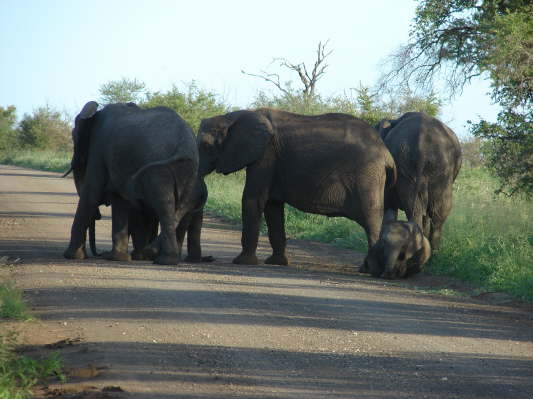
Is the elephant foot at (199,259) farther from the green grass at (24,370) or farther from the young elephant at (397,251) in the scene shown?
the green grass at (24,370)

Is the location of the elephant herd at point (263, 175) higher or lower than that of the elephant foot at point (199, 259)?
higher

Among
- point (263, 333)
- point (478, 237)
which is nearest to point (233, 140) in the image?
point (478, 237)

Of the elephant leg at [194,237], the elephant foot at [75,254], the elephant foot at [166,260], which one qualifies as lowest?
the elephant foot at [75,254]

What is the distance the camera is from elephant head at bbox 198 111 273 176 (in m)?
13.0

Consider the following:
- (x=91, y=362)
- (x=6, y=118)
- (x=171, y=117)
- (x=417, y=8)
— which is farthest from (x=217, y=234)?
(x=6, y=118)

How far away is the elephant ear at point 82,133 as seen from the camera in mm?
12570

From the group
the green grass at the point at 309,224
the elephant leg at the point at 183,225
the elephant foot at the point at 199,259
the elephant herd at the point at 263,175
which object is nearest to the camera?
the elephant herd at the point at 263,175

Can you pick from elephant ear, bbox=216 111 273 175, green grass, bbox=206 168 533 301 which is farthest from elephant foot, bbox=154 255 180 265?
green grass, bbox=206 168 533 301

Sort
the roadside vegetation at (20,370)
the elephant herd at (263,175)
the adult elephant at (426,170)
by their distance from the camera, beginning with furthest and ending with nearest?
1. the adult elephant at (426,170)
2. the elephant herd at (263,175)
3. the roadside vegetation at (20,370)

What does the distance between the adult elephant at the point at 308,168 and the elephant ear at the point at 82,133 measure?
6.99 feet

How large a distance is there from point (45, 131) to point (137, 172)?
2293 inches

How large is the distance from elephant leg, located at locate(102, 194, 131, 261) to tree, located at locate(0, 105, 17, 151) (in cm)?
6240

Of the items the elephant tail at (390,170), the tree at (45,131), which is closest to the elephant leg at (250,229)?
the elephant tail at (390,170)

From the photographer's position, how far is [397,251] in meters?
11.7
